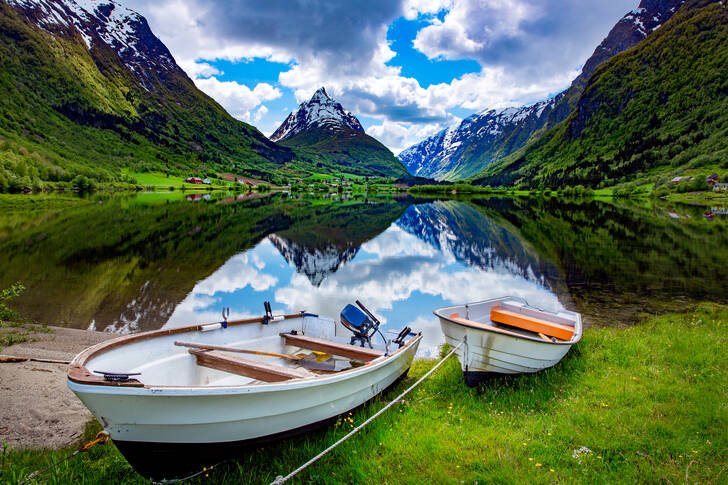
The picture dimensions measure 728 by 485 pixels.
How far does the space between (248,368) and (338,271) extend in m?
22.0

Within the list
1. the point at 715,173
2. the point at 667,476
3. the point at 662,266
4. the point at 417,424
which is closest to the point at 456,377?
the point at 417,424

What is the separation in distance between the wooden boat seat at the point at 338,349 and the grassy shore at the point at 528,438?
1086mm

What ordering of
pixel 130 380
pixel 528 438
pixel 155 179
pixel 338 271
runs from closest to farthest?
pixel 130 380, pixel 528 438, pixel 338 271, pixel 155 179

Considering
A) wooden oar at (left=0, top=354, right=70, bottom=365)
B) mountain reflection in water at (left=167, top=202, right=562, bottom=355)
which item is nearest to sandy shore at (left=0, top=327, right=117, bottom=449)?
wooden oar at (left=0, top=354, right=70, bottom=365)

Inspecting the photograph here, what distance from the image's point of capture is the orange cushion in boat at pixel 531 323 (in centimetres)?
1103

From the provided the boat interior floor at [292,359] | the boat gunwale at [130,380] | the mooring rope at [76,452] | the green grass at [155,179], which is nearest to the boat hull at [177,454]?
the boat gunwale at [130,380]

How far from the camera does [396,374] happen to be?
381 inches

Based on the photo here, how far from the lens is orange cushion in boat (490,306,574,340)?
11034 millimetres

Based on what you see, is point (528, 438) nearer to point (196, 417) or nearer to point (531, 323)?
point (531, 323)

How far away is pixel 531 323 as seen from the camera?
11.7 metres

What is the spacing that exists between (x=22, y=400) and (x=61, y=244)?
32.2 metres

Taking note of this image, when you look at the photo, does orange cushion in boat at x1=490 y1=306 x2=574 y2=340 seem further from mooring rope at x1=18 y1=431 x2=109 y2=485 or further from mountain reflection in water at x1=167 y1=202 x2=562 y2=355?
mooring rope at x1=18 y1=431 x2=109 y2=485

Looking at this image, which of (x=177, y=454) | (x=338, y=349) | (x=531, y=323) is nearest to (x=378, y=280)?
(x=531, y=323)

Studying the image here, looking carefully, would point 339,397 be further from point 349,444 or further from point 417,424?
point 417,424
